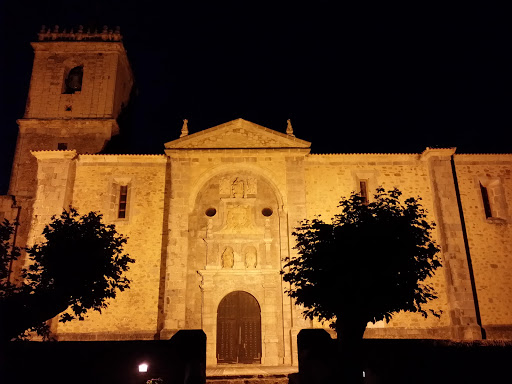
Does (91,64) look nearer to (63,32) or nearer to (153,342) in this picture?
(63,32)

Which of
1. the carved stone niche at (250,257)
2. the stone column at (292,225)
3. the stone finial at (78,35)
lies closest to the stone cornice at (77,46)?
the stone finial at (78,35)

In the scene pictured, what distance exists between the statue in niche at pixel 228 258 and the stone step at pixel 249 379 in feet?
16.2

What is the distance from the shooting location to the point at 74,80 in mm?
25266

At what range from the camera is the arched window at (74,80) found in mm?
25141

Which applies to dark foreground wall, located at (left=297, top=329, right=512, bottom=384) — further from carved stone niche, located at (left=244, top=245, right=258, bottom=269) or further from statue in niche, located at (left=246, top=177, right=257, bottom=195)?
statue in niche, located at (left=246, top=177, right=257, bottom=195)

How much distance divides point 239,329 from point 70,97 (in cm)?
1646

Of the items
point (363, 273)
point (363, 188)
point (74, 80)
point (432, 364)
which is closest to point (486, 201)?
point (363, 188)

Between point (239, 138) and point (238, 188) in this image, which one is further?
point (239, 138)

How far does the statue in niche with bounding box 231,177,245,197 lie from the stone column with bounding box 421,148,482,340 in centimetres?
848

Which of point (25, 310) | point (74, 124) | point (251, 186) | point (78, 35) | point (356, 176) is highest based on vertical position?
point (78, 35)

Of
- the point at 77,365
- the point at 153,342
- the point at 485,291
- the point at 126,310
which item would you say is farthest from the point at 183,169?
the point at 485,291

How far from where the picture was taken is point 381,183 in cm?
1953

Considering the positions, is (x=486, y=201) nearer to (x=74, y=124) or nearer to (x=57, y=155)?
(x=57, y=155)

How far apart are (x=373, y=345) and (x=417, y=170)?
1006 cm
